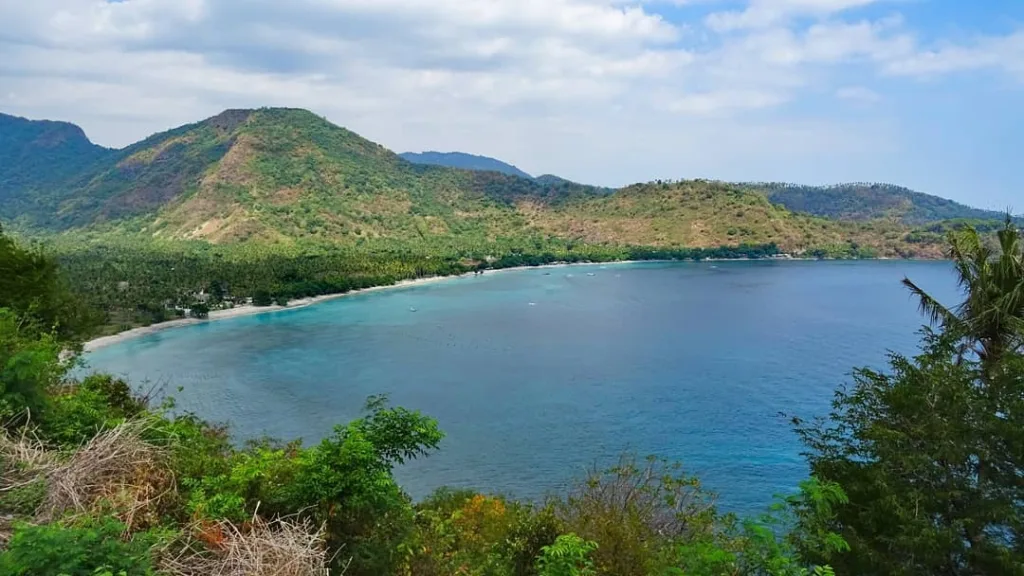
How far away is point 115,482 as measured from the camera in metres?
6.06

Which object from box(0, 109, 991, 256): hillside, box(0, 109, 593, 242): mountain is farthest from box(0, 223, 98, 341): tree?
box(0, 109, 593, 242): mountain

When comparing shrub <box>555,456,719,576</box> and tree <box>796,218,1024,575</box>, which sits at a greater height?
tree <box>796,218,1024,575</box>

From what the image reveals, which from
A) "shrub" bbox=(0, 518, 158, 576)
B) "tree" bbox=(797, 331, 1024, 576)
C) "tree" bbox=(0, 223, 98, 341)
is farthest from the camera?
"tree" bbox=(0, 223, 98, 341)

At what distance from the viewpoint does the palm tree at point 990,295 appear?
28.6ft

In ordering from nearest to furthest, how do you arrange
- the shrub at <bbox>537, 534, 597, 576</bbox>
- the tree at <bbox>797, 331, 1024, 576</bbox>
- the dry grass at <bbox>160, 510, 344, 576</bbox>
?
the dry grass at <bbox>160, 510, 344, 576</bbox> < the shrub at <bbox>537, 534, 597, 576</bbox> < the tree at <bbox>797, 331, 1024, 576</bbox>

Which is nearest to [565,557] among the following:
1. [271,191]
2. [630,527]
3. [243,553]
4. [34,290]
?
[243,553]

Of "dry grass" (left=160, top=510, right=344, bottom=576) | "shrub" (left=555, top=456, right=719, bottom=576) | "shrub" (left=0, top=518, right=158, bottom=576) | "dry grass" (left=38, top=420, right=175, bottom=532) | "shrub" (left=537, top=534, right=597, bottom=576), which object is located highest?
"shrub" (left=0, top=518, right=158, bottom=576)

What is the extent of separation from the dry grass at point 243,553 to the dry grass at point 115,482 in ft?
1.89

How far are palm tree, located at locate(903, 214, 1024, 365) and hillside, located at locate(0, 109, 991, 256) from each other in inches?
4068

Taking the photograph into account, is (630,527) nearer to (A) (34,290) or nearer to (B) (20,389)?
(B) (20,389)

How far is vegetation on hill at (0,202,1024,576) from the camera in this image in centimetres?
539

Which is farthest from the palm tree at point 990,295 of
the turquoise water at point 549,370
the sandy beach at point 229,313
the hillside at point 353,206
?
the hillside at point 353,206

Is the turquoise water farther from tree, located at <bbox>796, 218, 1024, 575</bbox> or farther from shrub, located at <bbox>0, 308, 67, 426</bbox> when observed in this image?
shrub, located at <bbox>0, 308, 67, 426</bbox>

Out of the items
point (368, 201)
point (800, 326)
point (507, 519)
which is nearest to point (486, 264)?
point (368, 201)
